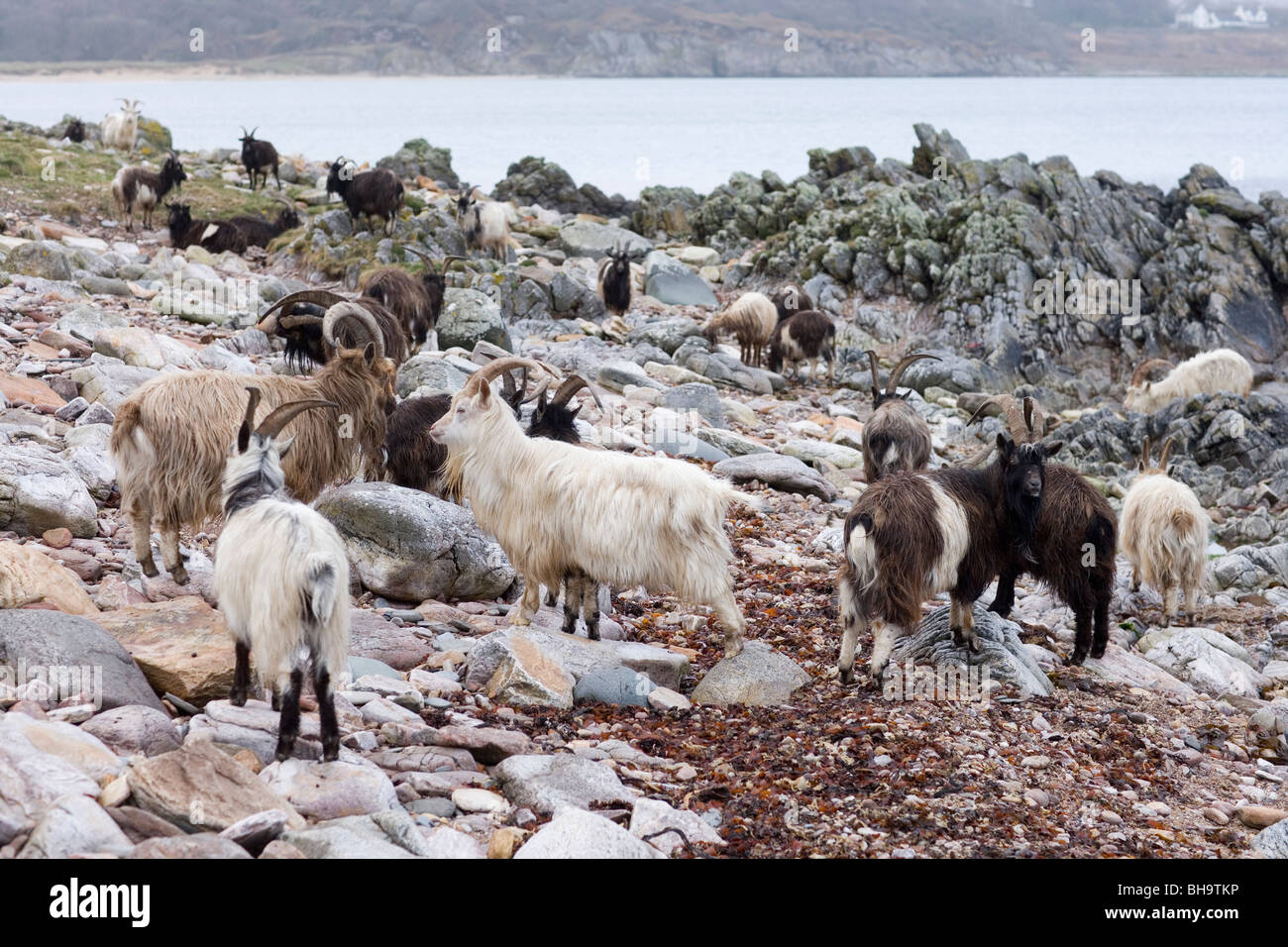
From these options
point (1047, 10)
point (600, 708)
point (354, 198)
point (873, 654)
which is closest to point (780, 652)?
point (873, 654)

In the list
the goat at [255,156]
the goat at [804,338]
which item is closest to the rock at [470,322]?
the goat at [804,338]

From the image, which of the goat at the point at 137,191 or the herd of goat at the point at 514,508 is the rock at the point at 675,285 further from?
the herd of goat at the point at 514,508

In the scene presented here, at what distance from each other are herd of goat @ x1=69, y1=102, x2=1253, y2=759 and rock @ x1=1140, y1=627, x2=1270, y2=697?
78cm

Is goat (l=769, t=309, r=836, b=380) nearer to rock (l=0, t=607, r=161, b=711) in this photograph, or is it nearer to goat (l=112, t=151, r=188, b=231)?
goat (l=112, t=151, r=188, b=231)

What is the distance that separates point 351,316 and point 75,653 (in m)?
3.38

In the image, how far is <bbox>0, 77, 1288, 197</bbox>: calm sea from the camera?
180 ft

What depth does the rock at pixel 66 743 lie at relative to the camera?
13.4ft

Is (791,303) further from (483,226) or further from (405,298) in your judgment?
(405,298)

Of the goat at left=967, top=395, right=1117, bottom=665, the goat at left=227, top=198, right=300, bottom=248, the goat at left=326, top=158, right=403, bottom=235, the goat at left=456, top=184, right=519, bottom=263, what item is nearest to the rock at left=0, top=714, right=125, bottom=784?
the goat at left=967, top=395, right=1117, bottom=665

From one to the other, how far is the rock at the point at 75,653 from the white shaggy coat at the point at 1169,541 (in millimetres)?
7300

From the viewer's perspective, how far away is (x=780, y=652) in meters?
6.65

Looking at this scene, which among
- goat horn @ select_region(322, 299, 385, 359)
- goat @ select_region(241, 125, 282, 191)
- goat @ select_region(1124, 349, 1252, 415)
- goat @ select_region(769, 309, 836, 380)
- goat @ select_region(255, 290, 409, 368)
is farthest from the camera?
goat @ select_region(241, 125, 282, 191)

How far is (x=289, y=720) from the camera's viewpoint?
4.50m

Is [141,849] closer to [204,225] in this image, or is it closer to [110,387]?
[110,387]
